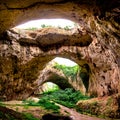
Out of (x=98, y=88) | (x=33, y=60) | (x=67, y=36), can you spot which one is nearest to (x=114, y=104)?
(x=98, y=88)

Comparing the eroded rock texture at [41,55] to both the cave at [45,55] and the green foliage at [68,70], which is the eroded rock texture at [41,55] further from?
the green foliage at [68,70]

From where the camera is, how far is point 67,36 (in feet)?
58.0

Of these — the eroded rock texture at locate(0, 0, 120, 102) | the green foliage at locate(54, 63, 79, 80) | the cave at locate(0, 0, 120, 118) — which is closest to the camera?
the eroded rock texture at locate(0, 0, 120, 102)

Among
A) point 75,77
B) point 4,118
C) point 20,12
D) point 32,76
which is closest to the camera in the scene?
point 4,118

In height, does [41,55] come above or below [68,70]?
above

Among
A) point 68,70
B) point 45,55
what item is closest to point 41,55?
point 45,55

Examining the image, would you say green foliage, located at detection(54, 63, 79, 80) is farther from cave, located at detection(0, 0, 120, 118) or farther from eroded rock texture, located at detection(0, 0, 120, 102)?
eroded rock texture, located at detection(0, 0, 120, 102)

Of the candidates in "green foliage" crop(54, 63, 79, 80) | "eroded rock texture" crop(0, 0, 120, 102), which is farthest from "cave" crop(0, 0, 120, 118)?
"green foliage" crop(54, 63, 79, 80)

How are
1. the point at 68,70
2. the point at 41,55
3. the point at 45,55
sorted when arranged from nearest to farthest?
the point at 41,55
the point at 45,55
the point at 68,70

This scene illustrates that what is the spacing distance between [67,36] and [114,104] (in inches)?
268

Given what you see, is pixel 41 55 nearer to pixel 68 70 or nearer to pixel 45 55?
pixel 45 55

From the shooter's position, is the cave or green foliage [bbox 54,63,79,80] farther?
green foliage [bbox 54,63,79,80]

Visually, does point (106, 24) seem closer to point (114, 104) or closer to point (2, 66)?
point (114, 104)

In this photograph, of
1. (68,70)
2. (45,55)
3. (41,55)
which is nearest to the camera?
(41,55)
